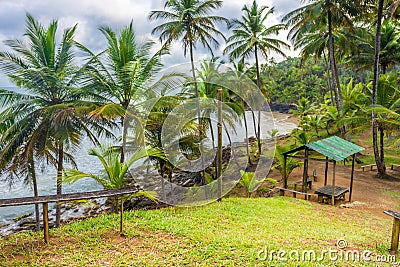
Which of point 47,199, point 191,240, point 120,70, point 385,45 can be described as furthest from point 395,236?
point 385,45

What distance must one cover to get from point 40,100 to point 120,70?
2.80 m

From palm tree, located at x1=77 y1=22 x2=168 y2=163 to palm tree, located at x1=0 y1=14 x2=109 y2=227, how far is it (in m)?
0.60

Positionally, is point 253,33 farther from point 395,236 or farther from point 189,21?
point 395,236

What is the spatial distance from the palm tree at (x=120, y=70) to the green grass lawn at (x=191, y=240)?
3.57 metres

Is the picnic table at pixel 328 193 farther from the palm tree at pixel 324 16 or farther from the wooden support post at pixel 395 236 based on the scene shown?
the palm tree at pixel 324 16

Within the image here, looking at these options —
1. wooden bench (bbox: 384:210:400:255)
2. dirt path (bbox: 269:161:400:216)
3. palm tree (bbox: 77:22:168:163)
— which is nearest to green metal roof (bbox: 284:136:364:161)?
dirt path (bbox: 269:161:400:216)

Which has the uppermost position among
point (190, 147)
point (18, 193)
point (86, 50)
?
point (86, 50)

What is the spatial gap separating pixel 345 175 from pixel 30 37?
14.2 m

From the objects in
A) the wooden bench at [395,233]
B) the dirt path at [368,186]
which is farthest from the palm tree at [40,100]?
the dirt path at [368,186]

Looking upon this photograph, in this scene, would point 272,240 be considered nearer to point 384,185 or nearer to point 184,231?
point 184,231

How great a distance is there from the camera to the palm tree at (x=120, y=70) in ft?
27.5

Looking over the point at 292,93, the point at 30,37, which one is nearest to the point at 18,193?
the point at 30,37

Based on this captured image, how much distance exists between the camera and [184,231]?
489cm

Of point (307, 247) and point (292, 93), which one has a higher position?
point (292, 93)
